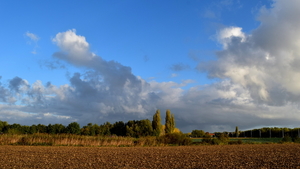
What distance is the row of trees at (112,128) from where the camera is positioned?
5669cm

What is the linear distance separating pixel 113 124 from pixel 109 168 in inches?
2174

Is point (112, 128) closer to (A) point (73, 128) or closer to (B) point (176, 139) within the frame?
(A) point (73, 128)

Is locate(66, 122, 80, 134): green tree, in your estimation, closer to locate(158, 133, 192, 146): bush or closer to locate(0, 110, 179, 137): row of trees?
locate(0, 110, 179, 137): row of trees

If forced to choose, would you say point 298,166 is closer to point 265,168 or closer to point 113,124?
point 265,168

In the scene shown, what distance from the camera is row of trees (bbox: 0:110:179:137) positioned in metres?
56.7

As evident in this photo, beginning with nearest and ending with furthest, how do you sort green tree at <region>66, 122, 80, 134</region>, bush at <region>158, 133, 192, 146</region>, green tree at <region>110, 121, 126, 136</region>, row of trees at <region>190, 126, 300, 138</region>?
bush at <region>158, 133, 192, 146</region> → green tree at <region>66, 122, 80, 134</region> → green tree at <region>110, 121, 126, 136</region> → row of trees at <region>190, 126, 300, 138</region>

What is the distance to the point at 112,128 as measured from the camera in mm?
65938

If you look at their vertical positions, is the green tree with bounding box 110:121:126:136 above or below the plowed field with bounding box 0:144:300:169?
above

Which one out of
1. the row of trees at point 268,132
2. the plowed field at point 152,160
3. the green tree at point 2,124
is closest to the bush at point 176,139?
the plowed field at point 152,160

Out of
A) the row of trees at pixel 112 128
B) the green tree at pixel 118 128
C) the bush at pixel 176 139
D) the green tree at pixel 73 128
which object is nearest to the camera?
the bush at pixel 176 139

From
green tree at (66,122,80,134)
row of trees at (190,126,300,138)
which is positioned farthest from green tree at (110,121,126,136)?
row of trees at (190,126,300,138)

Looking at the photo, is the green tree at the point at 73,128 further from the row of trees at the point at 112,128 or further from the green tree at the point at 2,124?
the green tree at the point at 2,124

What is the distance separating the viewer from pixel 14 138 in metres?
30.5

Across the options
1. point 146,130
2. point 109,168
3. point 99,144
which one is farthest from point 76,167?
point 146,130
